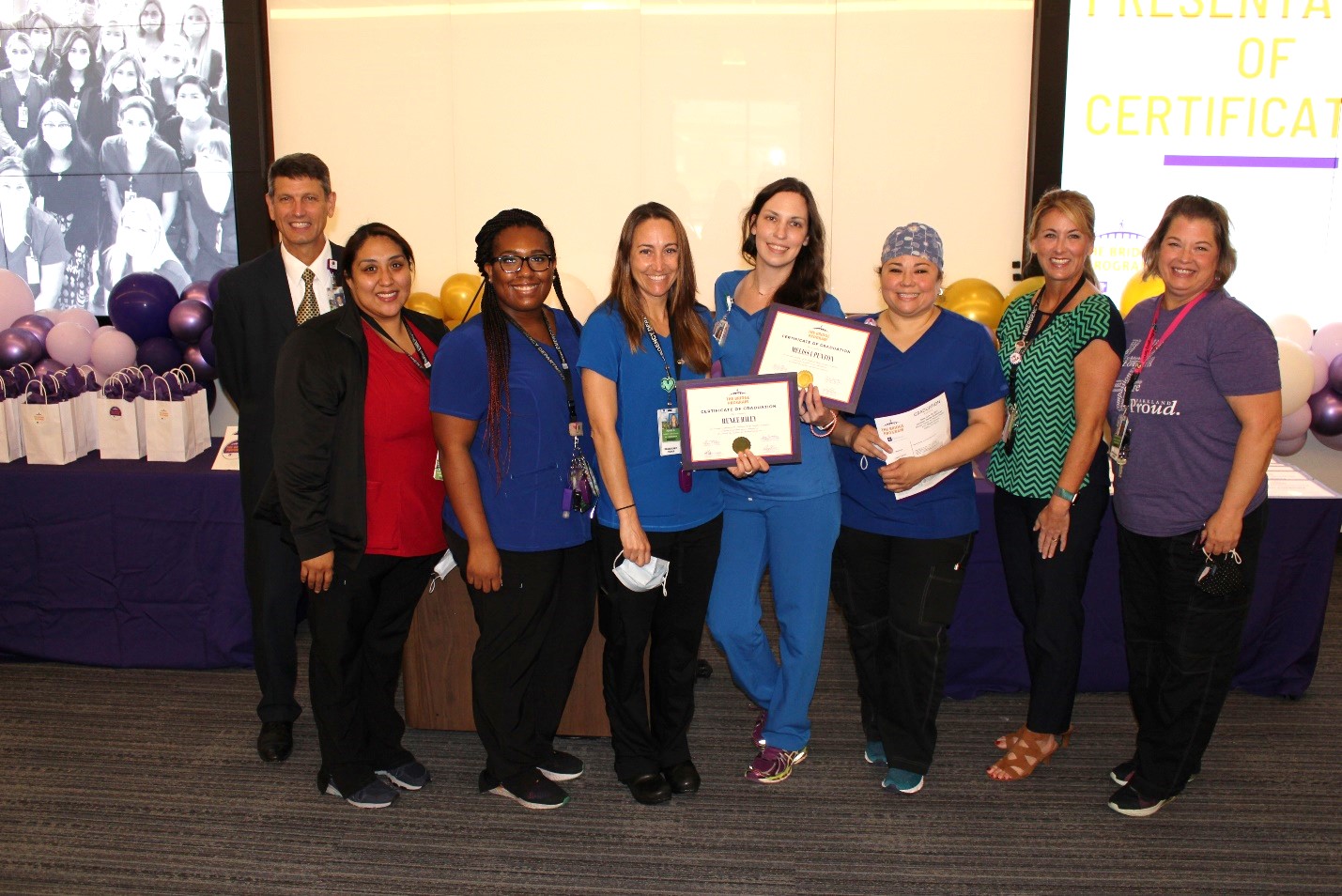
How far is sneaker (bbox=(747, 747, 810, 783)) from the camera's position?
2.95m

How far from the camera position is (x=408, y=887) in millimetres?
2480

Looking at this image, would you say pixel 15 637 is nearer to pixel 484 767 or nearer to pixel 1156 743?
pixel 484 767

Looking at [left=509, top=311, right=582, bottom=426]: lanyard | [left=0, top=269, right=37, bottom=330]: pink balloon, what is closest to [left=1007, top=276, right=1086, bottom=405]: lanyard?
[left=509, top=311, right=582, bottom=426]: lanyard

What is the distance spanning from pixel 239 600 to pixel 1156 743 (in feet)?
10.0

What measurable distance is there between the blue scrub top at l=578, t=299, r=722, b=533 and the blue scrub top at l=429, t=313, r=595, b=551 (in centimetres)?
11

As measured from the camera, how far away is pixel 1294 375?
4.38 metres

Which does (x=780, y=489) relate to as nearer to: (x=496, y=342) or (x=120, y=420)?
(x=496, y=342)

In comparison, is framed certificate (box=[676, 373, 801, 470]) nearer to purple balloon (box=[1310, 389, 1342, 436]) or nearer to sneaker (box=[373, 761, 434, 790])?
sneaker (box=[373, 761, 434, 790])

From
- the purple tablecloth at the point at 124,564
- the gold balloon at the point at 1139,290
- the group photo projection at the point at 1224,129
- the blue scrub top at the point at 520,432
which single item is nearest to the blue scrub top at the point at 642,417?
the blue scrub top at the point at 520,432

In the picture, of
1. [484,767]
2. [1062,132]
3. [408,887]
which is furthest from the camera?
[1062,132]

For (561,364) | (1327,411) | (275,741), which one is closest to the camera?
(561,364)

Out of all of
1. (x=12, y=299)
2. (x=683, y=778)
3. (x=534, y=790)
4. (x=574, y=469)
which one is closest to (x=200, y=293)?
(x=12, y=299)

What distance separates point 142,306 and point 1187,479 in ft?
14.2

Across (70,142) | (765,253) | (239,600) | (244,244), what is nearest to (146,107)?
(70,142)
